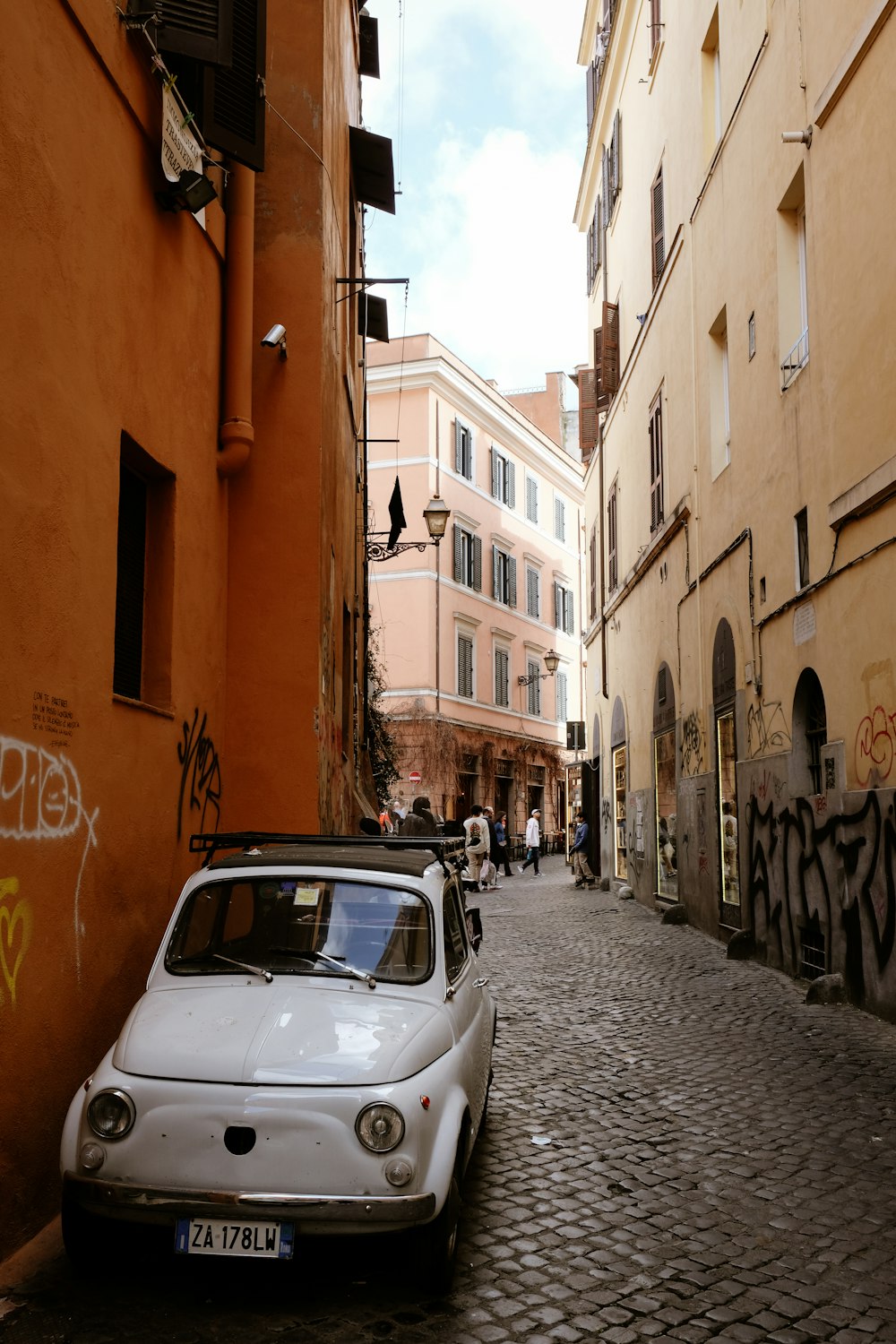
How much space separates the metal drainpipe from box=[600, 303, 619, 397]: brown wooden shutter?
48.6 feet

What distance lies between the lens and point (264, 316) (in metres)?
9.66

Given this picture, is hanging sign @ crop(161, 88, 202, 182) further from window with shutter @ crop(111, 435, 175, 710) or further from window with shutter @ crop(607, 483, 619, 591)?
window with shutter @ crop(607, 483, 619, 591)

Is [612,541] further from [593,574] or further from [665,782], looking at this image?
[665,782]

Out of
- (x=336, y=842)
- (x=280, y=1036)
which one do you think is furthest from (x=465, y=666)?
(x=280, y=1036)

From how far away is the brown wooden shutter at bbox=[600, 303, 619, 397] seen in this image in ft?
74.9

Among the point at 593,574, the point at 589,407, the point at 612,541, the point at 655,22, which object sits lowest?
the point at 612,541

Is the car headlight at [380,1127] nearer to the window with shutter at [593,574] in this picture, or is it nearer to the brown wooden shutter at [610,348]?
the brown wooden shutter at [610,348]

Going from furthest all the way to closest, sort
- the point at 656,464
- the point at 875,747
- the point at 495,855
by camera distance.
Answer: the point at 495,855
the point at 656,464
the point at 875,747

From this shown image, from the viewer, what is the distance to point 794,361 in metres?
11.1

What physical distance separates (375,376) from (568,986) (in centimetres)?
2648

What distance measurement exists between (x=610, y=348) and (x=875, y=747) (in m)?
15.9

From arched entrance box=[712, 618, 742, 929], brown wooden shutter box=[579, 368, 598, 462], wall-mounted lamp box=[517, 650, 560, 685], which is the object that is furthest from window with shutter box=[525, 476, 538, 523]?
arched entrance box=[712, 618, 742, 929]

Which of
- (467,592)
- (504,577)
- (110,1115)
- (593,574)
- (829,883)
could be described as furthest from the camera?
(504,577)

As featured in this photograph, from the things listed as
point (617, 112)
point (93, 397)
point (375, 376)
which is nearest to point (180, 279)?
point (93, 397)
